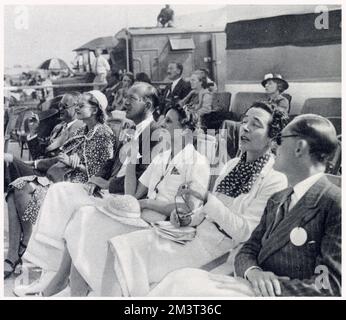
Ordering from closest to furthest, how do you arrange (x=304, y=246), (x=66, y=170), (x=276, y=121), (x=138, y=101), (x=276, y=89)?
1. (x=304, y=246)
2. (x=276, y=121)
3. (x=276, y=89)
4. (x=138, y=101)
5. (x=66, y=170)

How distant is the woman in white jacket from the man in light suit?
7 cm

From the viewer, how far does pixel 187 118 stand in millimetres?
4051

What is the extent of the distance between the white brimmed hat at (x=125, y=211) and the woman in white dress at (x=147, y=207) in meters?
0.01

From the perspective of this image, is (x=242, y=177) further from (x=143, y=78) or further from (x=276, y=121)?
(x=143, y=78)

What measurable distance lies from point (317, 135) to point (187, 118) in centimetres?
87

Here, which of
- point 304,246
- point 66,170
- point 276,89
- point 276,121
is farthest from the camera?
point 66,170

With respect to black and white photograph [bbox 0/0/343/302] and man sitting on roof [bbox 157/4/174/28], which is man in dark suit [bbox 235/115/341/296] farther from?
man sitting on roof [bbox 157/4/174/28]

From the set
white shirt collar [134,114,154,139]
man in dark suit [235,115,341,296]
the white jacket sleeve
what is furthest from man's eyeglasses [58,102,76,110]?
man in dark suit [235,115,341,296]

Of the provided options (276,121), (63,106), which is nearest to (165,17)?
(63,106)

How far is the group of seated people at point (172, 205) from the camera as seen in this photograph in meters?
3.83

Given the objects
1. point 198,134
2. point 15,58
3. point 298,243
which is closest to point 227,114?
point 198,134

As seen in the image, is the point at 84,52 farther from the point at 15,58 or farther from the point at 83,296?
the point at 83,296

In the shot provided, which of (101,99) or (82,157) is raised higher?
(101,99)

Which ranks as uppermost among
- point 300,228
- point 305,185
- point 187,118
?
point 187,118
